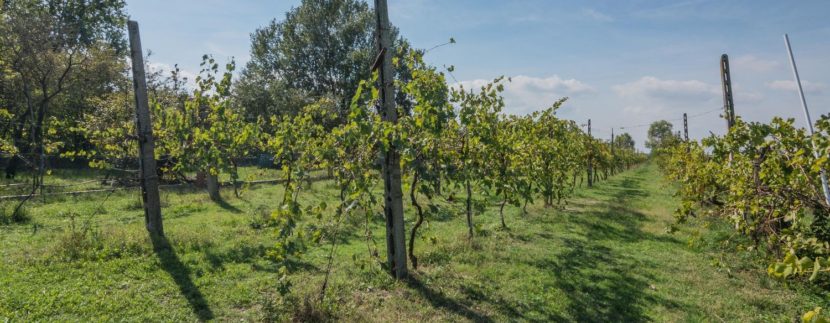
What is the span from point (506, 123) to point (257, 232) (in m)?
7.07

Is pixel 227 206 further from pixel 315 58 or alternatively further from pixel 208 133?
pixel 315 58

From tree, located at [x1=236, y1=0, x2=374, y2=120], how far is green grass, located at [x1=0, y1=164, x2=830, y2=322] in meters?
24.5

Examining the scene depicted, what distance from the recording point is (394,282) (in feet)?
23.4

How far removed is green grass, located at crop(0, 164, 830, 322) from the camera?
615 centimetres

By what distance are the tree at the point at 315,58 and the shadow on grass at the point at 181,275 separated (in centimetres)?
2628

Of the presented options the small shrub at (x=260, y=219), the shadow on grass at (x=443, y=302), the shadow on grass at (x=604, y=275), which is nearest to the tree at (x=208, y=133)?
the small shrub at (x=260, y=219)

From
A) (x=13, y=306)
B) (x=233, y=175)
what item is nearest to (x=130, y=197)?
(x=233, y=175)

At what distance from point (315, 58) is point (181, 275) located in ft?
103

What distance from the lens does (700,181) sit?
962cm

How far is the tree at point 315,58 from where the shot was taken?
115 feet

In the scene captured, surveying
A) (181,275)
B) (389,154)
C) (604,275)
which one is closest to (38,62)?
(181,275)

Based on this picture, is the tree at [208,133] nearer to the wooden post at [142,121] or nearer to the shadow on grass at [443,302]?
the wooden post at [142,121]

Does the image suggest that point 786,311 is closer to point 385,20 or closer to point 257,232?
point 385,20

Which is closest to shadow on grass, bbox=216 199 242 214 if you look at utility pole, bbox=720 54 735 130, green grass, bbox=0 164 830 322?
green grass, bbox=0 164 830 322
